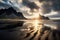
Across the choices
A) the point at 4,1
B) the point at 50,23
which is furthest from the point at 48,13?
the point at 4,1

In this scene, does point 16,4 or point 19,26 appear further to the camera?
point 19,26

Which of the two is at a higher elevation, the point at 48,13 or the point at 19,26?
the point at 48,13

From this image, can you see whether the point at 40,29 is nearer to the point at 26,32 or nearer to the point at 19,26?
the point at 26,32

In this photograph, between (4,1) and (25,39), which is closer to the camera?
(25,39)

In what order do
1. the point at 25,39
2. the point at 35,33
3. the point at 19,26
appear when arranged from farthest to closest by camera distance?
the point at 19,26 → the point at 35,33 → the point at 25,39

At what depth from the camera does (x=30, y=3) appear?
4.23 m

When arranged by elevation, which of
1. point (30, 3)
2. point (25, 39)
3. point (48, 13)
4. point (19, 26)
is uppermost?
point (30, 3)

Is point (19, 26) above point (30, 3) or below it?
below

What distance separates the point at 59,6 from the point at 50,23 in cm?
55

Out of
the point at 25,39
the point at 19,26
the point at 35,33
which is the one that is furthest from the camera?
the point at 19,26

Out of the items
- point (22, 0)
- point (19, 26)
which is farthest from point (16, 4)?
point (19, 26)

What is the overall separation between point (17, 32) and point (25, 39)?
1.50 feet

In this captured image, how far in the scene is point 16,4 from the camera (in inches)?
164

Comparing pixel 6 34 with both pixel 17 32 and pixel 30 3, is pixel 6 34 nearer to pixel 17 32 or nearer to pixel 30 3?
pixel 17 32
